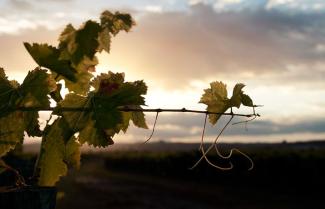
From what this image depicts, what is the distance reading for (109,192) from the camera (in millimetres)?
17891

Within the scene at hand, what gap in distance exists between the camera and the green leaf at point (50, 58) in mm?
1117

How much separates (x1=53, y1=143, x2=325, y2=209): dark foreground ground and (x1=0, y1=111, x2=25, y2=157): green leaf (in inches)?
492

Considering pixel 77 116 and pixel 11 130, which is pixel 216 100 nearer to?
pixel 77 116

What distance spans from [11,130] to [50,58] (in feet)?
0.75

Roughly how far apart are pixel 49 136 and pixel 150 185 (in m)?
19.3

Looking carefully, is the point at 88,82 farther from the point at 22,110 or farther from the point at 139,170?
the point at 139,170

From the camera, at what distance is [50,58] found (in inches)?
44.1

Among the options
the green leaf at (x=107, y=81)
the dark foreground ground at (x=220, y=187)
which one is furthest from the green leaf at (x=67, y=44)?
the dark foreground ground at (x=220, y=187)

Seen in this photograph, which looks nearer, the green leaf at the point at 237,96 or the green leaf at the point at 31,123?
the green leaf at the point at 31,123

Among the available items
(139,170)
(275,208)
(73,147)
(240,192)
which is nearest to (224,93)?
(73,147)

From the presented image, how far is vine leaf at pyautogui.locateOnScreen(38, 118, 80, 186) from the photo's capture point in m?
1.21

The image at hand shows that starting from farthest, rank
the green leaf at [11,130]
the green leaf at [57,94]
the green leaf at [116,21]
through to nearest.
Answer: the green leaf at [116,21]
the green leaf at [57,94]
the green leaf at [11,130]

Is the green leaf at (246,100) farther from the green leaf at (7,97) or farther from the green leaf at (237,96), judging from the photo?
the green leaf at (7,97)

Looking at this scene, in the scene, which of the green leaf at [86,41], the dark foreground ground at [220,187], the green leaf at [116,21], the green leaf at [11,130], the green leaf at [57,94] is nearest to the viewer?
the green leaf at [86,41]
